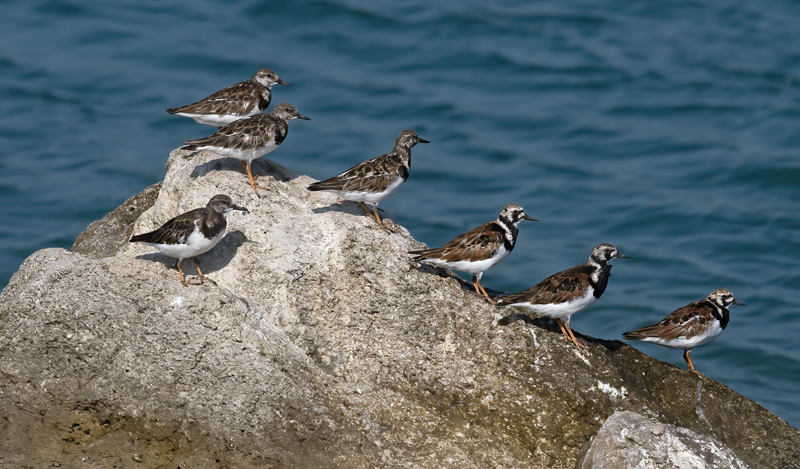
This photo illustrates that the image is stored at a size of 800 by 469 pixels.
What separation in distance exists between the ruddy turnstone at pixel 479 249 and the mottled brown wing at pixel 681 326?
5.57 ft

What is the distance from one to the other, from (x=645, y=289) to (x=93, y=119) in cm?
1746

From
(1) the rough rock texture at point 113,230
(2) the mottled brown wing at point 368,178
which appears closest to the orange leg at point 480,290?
(2) the mottled brown wing at point 368,178

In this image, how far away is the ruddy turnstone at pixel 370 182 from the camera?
8.74 meters

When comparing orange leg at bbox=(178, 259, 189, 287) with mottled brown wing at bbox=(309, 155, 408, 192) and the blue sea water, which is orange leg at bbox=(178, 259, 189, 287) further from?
the blue sea water

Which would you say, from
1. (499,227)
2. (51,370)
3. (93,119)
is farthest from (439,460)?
(93,119)

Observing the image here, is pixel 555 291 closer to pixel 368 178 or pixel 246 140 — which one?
pixel 368 178

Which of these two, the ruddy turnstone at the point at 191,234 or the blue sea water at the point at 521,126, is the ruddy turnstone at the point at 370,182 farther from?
the blue sea water at the point at 521,126

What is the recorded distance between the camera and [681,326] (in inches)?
361

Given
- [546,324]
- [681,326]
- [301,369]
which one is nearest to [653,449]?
[546,324]

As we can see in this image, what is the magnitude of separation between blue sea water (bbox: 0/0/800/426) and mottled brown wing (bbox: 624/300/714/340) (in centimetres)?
797

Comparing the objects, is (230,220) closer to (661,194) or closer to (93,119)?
(661,194)

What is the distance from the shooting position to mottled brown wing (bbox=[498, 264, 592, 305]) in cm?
825

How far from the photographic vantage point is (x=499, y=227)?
9.02 metres

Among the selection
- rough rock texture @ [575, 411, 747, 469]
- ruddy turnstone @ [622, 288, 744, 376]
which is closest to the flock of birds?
ruddy turnstone @ [622, 288, 744, 376]
